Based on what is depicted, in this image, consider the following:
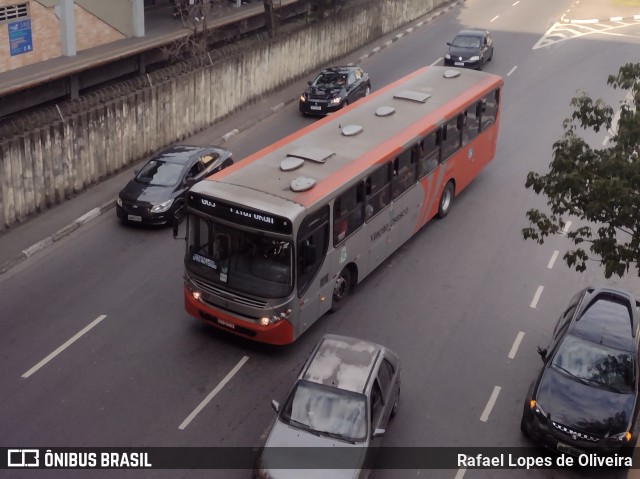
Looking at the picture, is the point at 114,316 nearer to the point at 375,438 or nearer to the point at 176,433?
the point at 176,433

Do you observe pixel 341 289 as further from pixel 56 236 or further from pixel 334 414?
pixel 56 236

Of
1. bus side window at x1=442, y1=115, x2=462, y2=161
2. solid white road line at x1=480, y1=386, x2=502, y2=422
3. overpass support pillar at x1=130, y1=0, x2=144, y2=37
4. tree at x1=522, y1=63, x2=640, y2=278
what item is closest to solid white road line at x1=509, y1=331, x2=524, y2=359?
solid white road line at x1=480, y1=386, x2=502, y2=422

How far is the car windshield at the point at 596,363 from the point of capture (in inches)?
571

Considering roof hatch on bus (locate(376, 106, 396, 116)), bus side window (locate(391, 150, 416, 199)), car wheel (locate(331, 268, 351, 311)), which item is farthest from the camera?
roof hatch on bus (locate(376, 106, 396, 116))

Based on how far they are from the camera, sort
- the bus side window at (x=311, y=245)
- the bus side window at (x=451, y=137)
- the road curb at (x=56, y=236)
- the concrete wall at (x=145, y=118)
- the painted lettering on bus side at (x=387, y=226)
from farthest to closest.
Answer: the bus side window at (x=451, y=137) → the concrete wall at (x=145, y=118) → the road curb at (x=56, y=236) → the painted lettering on bus side at (x=387, y=226) → the bus side window at (x=311, y=245)

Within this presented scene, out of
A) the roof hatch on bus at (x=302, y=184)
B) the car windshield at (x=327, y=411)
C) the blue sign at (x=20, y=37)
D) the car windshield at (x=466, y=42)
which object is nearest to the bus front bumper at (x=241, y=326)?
the roof hatch on bus at (x=302, y=184)

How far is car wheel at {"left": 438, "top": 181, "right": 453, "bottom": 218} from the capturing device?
2308cm

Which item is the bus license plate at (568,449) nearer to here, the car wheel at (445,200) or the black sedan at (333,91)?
→ the car wheel at (445,200)

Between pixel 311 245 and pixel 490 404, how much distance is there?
179 inches

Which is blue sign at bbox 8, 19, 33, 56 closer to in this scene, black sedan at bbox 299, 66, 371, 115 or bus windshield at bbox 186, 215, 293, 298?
black sedan at bbox 299, 66, 371, 115

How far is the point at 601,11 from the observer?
50938mm

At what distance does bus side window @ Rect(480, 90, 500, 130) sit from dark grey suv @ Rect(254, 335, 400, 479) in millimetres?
11970

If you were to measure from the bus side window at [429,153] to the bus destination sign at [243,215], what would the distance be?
250 inches

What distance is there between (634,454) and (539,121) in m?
18.8
